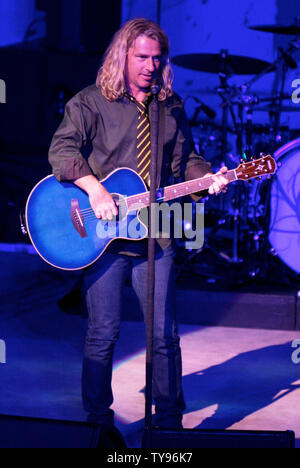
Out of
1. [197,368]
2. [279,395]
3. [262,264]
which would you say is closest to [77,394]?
[197,368]

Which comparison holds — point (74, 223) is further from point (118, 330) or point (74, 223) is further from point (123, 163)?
point (118, 330)

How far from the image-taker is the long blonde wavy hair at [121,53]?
2.97 meters

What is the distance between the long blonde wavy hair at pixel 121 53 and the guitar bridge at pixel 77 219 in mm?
500

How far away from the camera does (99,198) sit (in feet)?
9.73

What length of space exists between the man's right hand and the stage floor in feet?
3.69

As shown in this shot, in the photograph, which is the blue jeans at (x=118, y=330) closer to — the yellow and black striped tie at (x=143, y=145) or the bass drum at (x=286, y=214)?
the yellow and black striped tie at (x=143, y=145)

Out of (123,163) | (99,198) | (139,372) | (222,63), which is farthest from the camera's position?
(222,63)

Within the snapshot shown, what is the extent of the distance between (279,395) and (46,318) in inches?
90.2

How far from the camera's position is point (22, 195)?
7598 mm

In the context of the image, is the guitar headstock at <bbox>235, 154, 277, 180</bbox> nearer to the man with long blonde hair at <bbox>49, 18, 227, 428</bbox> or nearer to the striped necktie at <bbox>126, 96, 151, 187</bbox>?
the man with long blonde hair at <bbox>49, 18, 227, 428</bbox>

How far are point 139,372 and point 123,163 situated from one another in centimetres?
168

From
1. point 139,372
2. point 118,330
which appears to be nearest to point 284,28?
point 139,372

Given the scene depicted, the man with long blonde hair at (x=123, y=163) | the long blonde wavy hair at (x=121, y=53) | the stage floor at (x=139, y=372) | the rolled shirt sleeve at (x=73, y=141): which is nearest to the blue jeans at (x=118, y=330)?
the man with long blonde hair at (x=123, y=163)
